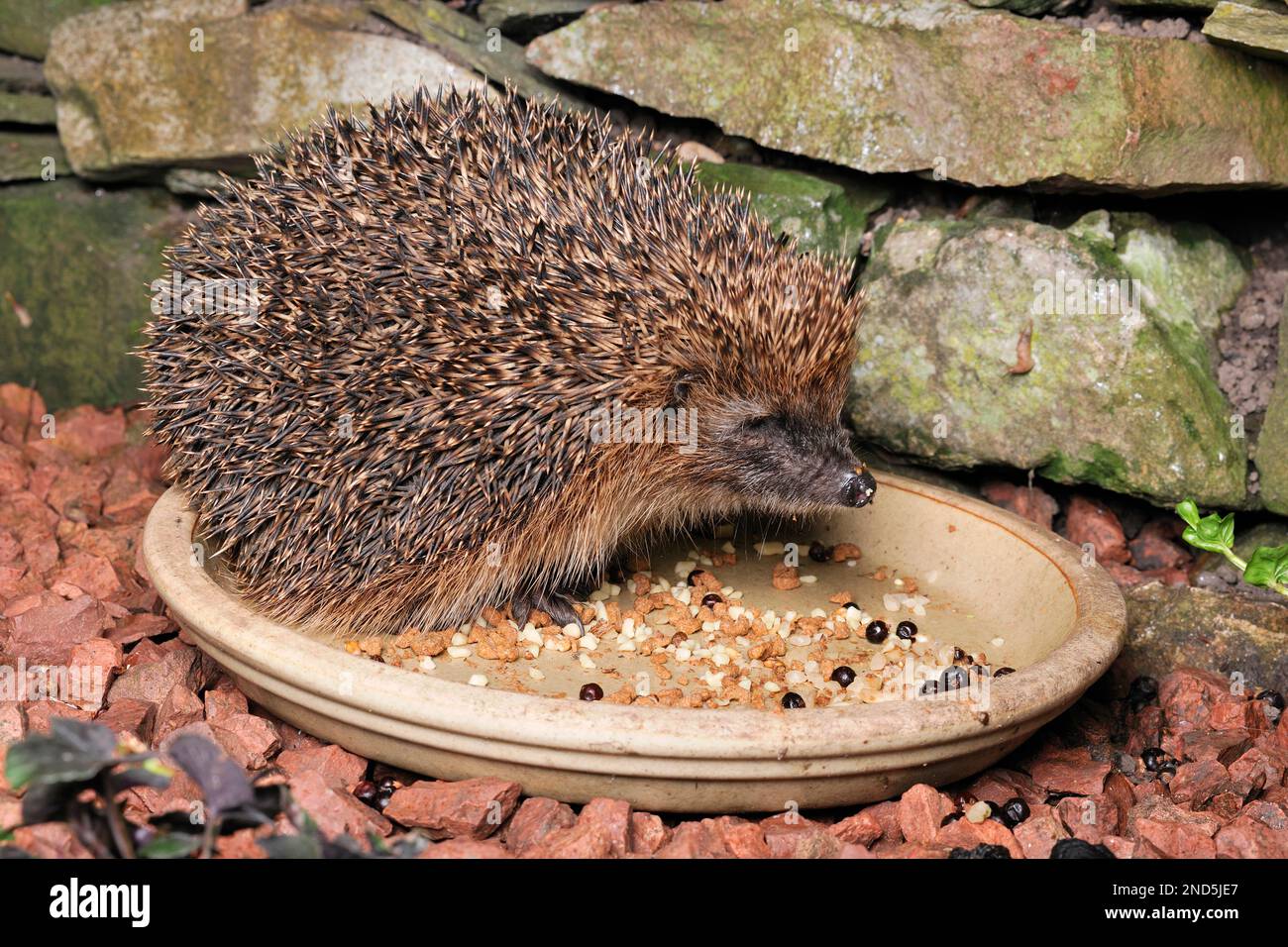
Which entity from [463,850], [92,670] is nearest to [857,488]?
[463,850]

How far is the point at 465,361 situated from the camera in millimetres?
3557

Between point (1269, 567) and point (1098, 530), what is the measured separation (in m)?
1.12

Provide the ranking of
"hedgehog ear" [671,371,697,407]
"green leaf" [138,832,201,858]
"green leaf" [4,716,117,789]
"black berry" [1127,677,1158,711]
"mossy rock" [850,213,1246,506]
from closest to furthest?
"green leaf" [4,716,117,789] < "green leaf" [138,832,201,858] < "hedgehog ear" [671,371,697,407] < "black berry" [1127,677,1158,711] < "mossy rock" [850,213,1246,506]

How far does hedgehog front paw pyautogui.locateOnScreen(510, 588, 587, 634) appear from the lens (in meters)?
4.09

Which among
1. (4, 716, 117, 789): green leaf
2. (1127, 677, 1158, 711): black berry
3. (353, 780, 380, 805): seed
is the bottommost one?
(353, 780, 380, 805): seed

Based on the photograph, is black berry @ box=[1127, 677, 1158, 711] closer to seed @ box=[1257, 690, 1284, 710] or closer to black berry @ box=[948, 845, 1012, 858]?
seed @ box=[1257, 690, 1284, 710]

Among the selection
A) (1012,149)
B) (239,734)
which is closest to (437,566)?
(239,734)

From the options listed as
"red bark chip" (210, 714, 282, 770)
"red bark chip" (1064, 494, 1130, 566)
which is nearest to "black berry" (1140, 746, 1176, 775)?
"red bark chip" (1064, 494, 1130, 566)

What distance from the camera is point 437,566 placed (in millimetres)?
3770

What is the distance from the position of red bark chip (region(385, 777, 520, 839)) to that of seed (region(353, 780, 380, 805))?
0.32ft

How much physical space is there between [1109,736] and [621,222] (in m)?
2.19

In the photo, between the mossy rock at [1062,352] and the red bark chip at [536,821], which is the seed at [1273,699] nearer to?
the mossy rock at [1062,352]

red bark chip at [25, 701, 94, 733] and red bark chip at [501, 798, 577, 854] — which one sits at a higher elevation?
red bark chip at [501, 798, 577, 854]

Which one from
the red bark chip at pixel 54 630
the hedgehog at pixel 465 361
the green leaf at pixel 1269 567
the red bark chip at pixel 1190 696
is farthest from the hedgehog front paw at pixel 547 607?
the green leaf at pixel 1269 567
